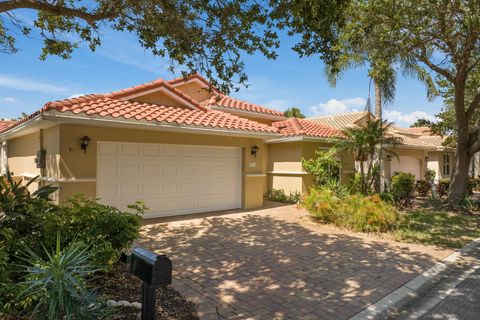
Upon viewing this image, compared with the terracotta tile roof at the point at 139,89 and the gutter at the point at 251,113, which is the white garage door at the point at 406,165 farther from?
the terracotta tile roof at the point at 139,89

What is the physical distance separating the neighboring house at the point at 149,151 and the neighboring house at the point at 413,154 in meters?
9.42

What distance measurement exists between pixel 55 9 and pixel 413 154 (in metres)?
23.6

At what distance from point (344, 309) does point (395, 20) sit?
757cm

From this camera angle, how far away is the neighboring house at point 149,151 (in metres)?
8.73

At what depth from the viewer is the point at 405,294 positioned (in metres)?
4.92

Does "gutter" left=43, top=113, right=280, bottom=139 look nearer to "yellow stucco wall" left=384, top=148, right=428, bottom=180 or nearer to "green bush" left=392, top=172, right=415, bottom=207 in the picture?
"green bush" left=392, top=172, right=415, bottom=207

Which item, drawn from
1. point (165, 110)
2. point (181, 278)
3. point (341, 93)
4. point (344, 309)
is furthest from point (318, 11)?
point (341, 93)

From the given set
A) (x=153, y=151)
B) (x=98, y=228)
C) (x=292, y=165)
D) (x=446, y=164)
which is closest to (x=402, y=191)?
(x=292, y=165)

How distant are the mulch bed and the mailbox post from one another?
0.72m

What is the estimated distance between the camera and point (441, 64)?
11734mm

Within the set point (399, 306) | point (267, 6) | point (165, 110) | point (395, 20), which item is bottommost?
point (399, 306)

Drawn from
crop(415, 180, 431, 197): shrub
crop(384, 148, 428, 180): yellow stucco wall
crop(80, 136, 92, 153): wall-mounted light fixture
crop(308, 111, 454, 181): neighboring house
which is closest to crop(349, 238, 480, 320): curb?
crop(80, 136, 92, 153): wall-mounted light fixture

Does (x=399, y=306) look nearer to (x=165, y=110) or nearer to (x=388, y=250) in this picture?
(x=388, y=250)

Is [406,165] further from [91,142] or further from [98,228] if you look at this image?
[98,228]
